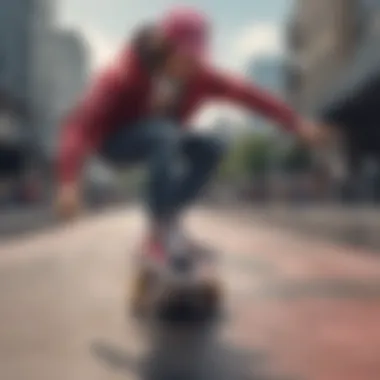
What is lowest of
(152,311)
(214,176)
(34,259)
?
(152,311)

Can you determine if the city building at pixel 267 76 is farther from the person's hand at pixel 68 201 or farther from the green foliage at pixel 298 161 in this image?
the person's hand at pixel 68 201

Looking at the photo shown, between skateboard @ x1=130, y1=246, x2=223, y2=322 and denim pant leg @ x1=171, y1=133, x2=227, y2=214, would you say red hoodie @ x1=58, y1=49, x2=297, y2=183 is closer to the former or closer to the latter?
denim pant leg @ x1=171, y1=133, x2=227, y2=214

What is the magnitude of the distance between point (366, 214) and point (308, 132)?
1.17 ft

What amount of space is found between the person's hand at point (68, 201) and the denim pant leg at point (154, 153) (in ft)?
0.23

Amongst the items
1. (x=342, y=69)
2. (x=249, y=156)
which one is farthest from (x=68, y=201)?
(x=342, y=69)

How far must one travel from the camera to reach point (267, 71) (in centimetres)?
99

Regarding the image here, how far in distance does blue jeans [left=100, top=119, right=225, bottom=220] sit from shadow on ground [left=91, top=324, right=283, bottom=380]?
6.0 inches

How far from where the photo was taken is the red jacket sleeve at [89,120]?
37.4 inches

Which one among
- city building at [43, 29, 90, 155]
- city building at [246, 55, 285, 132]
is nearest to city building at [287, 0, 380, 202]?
city building at [246, 55, 285, 132]

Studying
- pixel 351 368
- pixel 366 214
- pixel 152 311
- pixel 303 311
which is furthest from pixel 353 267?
pixel 351 368

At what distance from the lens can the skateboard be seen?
1.09 meters

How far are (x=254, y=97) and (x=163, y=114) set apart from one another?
104mm

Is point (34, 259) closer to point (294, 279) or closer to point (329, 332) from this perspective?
point (294, 279)

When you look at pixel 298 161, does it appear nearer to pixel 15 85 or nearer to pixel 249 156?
pixel 249 156
